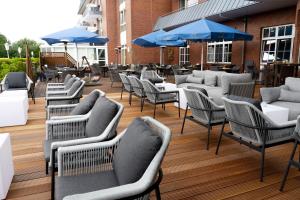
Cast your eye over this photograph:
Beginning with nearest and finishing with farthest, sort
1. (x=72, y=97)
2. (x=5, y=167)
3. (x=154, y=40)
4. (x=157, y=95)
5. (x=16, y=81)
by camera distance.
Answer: (x=5, y=167), (x=72, y=97), (x=157, y=95), (x=16, y=81), (x=154, y=40)

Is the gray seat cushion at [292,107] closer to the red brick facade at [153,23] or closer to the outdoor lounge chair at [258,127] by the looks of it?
the outdoor lounge chair at [258,127]

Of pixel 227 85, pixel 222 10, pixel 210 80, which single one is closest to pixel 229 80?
pixel 227 85

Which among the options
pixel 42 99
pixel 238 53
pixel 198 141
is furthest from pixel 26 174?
pixel 238 53

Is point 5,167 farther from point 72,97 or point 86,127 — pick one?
point 72,97

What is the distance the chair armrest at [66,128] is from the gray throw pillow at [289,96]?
12.0ft

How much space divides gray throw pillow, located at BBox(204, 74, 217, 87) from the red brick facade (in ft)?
12.4

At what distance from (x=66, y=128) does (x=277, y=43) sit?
10439mm

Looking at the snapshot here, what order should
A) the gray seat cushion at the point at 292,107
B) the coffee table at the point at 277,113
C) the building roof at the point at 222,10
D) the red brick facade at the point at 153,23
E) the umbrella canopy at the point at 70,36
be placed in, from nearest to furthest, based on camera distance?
the coffee table at the point at 277,113 → the gray seat cushion at the point at 292,107 → the umbrella canopy at the point at 70,36 → the building roof at the point at 222,10 → the red brick facade at the point at 153,23

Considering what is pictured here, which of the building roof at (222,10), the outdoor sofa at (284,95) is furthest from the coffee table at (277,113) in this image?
the building roof at (222,10)

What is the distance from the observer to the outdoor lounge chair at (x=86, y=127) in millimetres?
2145

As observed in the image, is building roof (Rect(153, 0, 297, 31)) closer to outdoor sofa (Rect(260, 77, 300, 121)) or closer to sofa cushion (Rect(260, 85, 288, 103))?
outdoor sofa (Rect(260, 77, 300, 121))

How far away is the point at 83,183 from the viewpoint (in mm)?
1727

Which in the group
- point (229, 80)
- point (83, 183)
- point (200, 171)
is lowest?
point (200, 171)

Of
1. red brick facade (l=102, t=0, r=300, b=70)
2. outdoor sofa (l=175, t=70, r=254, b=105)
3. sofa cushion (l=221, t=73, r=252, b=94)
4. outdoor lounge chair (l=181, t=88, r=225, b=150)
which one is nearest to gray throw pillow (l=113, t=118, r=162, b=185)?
outdoor lounge chair (l=181, t=88, r=225, b=150)
